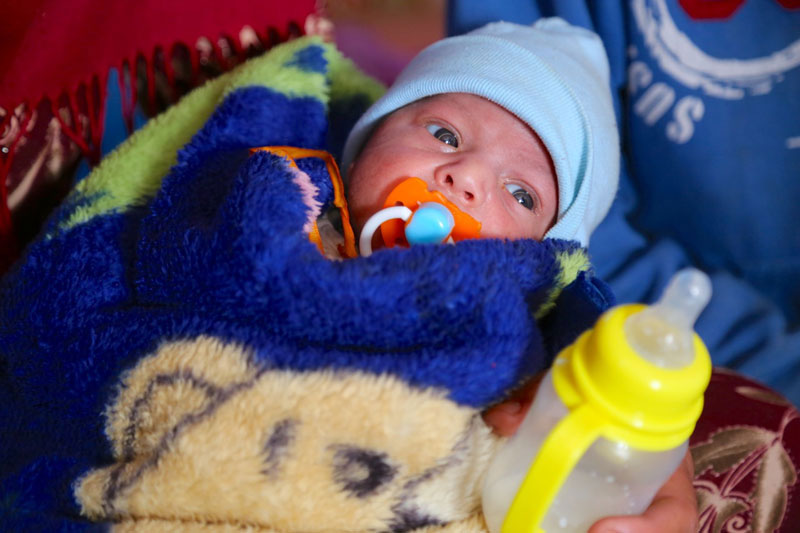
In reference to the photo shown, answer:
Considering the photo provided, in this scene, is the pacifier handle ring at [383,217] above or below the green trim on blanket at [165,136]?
below

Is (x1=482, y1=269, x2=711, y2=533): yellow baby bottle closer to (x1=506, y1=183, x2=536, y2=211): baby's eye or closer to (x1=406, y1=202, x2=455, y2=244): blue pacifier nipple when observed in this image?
(x1=406, y1=202, x2=455, y2=244): blue pacifier nipple

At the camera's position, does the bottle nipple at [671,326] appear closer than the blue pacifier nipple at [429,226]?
Yes

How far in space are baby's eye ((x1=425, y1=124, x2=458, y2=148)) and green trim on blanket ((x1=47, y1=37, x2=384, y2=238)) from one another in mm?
194

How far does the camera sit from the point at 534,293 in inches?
30.5

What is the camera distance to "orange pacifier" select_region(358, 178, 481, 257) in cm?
83

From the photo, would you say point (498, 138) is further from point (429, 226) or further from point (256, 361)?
point (256, 361)

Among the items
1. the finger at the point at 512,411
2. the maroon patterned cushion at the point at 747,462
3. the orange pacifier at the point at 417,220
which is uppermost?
the orange pacifier at the point at 417,220

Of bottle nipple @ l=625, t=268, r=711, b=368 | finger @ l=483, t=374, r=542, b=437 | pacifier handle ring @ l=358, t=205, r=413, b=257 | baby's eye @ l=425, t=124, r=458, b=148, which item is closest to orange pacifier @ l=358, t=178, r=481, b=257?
pacifier handle ring @ l=358, t=205, r=413, b=257

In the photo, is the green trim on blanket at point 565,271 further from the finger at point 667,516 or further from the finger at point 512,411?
the finger at point 667,516

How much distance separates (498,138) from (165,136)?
0.51 m

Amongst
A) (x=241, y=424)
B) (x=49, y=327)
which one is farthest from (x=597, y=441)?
(x=49, y=327)

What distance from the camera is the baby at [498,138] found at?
0.93 meters

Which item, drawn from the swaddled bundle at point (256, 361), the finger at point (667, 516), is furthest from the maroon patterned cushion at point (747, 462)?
the swaddled bundle at point (256, 361)

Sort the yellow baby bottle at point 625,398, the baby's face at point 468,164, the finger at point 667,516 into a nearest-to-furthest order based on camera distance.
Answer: the yellow baby bottle at point 625,398
the finger at point 667,516
the baby's face at point 468,164
